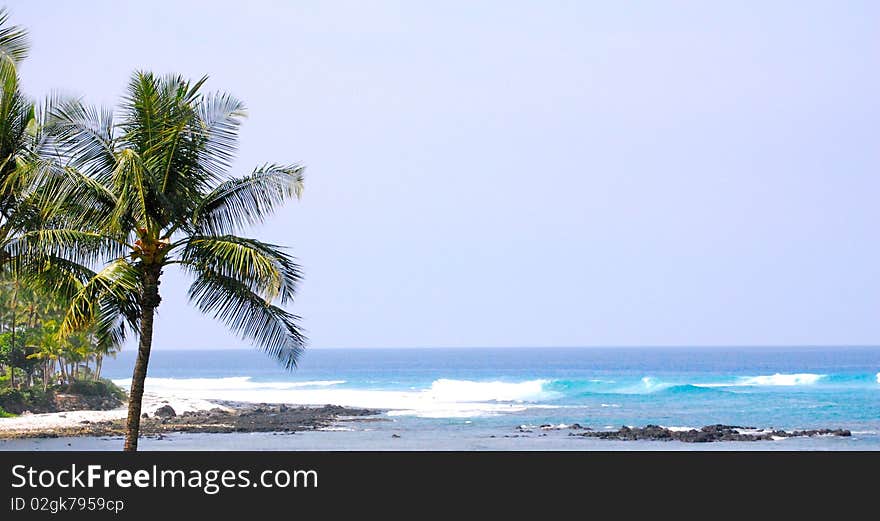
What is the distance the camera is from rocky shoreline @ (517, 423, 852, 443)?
33656mm

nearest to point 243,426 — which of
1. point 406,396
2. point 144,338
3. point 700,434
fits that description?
Result: point 700,434

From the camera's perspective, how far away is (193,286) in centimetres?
1288

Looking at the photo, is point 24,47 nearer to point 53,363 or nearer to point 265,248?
point 265,248

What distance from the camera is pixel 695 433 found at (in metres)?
34.3

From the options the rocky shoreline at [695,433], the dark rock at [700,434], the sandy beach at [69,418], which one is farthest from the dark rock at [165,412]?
the dark rock at [700,434]

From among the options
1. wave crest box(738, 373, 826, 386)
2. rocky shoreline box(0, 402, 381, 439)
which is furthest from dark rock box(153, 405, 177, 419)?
wave crest box(738, 373, 826, 386)

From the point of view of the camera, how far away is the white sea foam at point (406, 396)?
4675 centimetres

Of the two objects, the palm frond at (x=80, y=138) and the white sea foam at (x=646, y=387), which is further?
the white sea foam at (x=646, y=387)

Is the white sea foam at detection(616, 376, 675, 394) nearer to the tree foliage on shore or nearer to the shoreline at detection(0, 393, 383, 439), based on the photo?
the shoreline at detection(0, 393, 383, 439)

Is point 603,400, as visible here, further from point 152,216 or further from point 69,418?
point 152,216

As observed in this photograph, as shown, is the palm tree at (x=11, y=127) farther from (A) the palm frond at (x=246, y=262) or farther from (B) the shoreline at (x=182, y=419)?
(B) the shoreline at (x=182, y=419)
